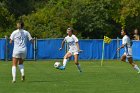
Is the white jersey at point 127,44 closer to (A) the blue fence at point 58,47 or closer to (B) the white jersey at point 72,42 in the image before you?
(B) the white jersey at point 72,42

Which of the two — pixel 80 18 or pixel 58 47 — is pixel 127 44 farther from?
pixel 80 18

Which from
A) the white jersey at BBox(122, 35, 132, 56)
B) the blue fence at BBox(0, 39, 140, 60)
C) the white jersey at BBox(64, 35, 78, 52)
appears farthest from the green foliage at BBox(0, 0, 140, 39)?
the white jersey at BBox(122, 35, 132, 56)

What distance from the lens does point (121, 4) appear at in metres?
58.8

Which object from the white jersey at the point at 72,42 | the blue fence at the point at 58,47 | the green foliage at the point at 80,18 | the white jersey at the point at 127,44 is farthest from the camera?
the green foliage at the point at 80,18

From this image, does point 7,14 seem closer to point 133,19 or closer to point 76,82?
point 133,19

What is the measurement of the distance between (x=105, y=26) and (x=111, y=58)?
500 inches

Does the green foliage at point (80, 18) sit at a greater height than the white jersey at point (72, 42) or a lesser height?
greater

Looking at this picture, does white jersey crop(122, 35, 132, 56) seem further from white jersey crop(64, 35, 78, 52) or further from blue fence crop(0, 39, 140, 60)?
blue fence crop(0, 39, 140, 60)

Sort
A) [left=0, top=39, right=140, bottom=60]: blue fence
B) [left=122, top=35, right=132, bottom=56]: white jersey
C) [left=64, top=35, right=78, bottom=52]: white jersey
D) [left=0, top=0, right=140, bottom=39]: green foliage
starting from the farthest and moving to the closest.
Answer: [left=0, top=0, right=140, bottom=39]: green foliage < [left=0, top=39, right=140, bottom=60]: blue fence < [left=64, top=35, right=78, bottom=52]: white jersey < [left=122, top=35, right=132, bottom=56]: white jersey

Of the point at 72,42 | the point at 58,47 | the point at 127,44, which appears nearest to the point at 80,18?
the point at 58,47

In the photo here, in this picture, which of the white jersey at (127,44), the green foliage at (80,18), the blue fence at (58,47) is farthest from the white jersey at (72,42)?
the green foliage at (80,18)

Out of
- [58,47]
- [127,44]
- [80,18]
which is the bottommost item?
[58,47]

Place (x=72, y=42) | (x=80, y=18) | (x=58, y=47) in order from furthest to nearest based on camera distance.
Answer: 1. (x=80, y=18)
2. (x=58, y=47)
3. (x=72, y=42)

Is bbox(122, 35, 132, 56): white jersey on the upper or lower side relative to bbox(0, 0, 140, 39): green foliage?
lower
